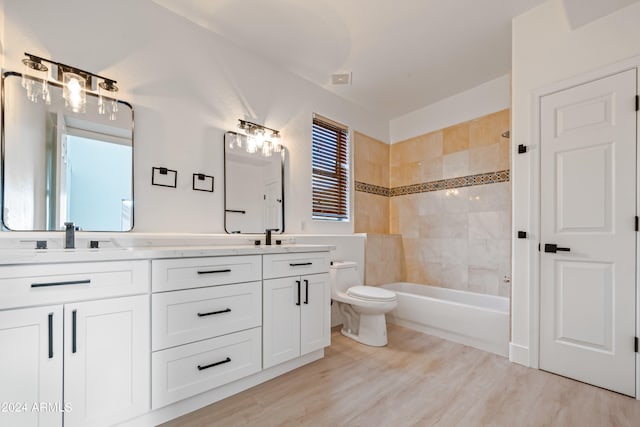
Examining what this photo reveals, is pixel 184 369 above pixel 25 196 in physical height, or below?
below

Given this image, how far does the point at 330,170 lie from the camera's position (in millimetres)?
3172

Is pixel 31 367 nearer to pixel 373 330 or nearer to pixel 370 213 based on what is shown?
pixel 373 330

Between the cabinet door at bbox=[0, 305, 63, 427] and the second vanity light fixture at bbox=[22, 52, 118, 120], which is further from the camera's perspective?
the second vanity light fixture at bbox=[22, 52, 118, 120]

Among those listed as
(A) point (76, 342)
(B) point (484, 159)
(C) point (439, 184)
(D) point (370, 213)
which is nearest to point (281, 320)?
(A) point (76, 342)

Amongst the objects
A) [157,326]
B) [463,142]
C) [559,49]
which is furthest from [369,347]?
[559,49]

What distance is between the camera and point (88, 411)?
1188mm

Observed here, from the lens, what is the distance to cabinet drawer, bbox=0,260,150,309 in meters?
1.07

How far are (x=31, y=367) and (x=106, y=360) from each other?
0.79ft

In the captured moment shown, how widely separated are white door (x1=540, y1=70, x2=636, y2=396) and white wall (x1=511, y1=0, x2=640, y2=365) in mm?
77

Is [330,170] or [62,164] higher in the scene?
[330,170]

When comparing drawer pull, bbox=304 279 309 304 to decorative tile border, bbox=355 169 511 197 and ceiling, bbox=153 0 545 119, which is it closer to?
decorative tile border, bbox=355 169 511 197

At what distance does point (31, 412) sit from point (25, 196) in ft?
3.61

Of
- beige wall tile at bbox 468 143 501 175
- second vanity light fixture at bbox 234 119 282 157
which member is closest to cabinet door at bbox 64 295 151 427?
second vanity light fixture at bbox 234 119 282 157

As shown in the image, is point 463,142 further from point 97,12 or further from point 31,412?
point 31,412
